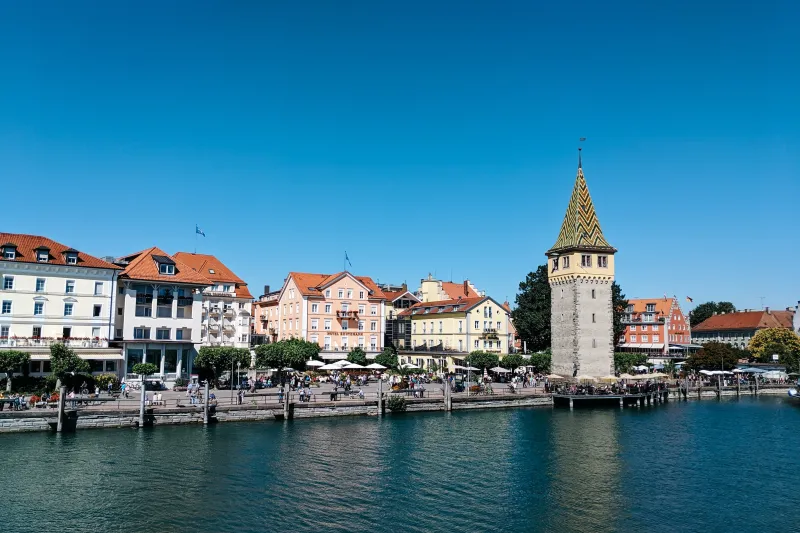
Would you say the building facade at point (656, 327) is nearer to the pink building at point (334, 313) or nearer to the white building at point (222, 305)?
the pink building at point (334, 313)

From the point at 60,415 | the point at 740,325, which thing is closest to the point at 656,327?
the point at 740,325

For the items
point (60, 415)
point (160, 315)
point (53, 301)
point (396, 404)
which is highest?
point (53, 301)

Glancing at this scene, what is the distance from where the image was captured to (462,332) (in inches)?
3349

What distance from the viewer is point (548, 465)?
36.6 meters

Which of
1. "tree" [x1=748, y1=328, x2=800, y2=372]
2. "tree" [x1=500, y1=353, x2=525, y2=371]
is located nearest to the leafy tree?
"tree" [x1=748, y1=328, x2=800, y2=372]

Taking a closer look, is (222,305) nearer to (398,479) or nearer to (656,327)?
(398,479)

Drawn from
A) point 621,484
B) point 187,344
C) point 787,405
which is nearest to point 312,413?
point 187,344

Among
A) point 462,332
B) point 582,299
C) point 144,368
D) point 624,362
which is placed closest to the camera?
point 144,368

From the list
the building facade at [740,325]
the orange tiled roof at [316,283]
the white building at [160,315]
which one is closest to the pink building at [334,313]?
the orange tiled roof at [316,283]

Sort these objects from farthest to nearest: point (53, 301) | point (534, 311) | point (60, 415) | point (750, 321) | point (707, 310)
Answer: point (707, 310) → point (750, 321) → point (534, 311) → point (53, 301) → point (60, 415)

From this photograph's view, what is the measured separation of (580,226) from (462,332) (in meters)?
20.8

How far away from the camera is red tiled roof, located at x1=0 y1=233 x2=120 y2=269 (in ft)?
178

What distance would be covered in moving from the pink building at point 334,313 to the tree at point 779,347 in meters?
62.5

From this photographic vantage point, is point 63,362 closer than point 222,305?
Yes
